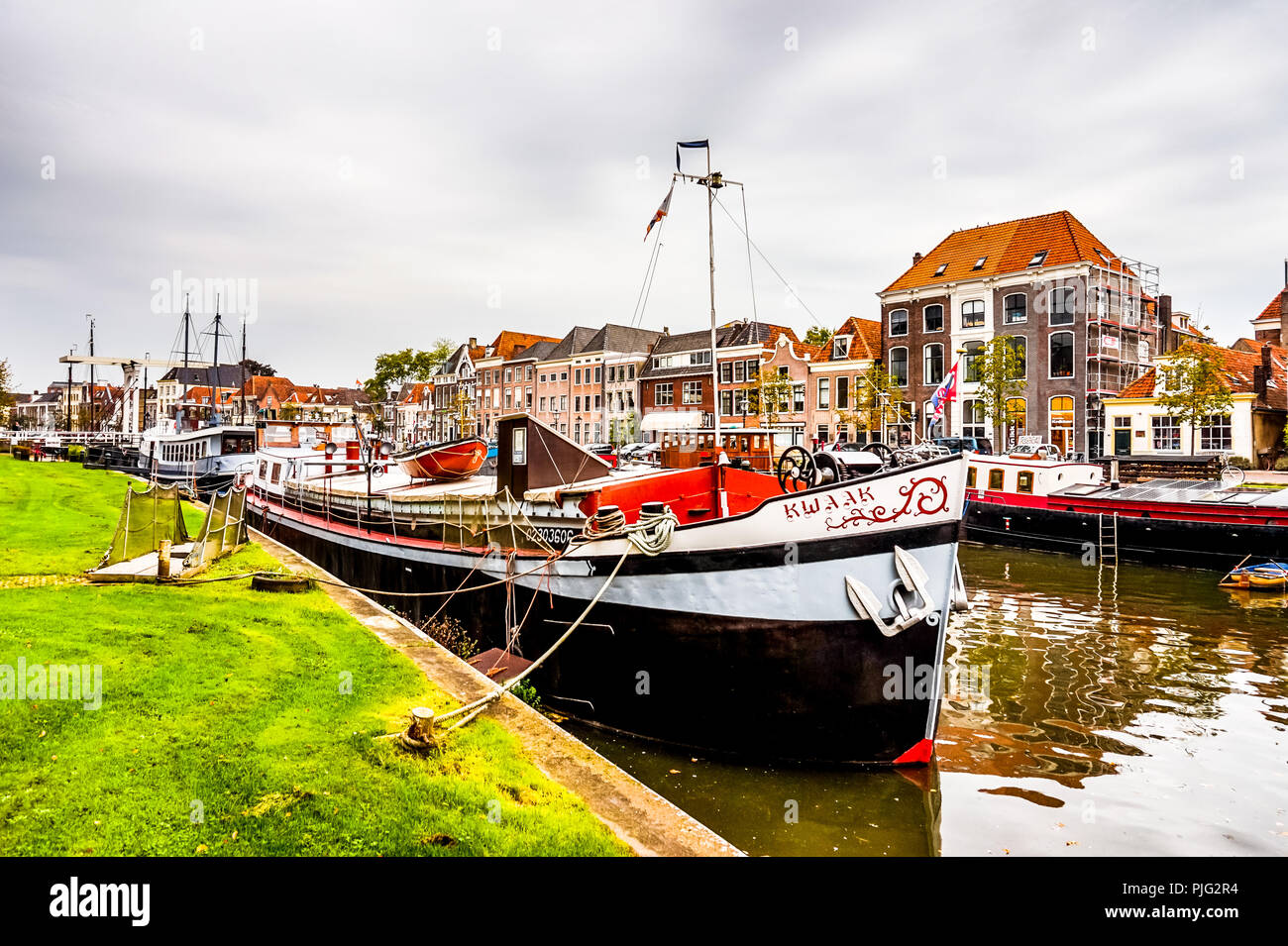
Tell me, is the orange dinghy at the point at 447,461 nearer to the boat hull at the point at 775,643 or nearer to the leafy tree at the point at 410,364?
the boat hull at the point at 775,643

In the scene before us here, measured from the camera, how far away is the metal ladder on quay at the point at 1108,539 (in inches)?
1065

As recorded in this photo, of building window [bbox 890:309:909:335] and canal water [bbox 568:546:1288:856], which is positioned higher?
building window [bbox 890:309:909:335]

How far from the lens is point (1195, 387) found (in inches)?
1460

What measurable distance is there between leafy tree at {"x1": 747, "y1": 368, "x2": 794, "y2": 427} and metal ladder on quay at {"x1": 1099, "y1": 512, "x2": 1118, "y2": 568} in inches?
1055

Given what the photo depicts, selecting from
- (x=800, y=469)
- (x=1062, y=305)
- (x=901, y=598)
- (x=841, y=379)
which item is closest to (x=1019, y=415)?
A: (x=1062, y=305)

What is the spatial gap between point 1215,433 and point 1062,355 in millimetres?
8566

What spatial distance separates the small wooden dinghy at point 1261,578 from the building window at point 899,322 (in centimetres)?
3113

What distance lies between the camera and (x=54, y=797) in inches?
197

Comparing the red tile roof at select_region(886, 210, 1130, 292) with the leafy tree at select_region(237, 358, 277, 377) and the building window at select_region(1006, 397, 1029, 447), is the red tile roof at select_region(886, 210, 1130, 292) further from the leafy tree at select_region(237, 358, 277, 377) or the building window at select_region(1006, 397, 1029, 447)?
the leafy tree at select_region(237, 358, 277, 377)

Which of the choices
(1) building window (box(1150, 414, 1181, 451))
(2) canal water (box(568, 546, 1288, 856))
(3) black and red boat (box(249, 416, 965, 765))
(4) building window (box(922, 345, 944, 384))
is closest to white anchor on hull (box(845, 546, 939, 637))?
(3) black and red boat (box(249, 416, 965, 765))

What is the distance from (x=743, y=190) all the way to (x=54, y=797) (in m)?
10.5

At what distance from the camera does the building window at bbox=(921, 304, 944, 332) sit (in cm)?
4901

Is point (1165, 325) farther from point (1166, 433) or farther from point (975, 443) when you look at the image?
point (975, 443)
